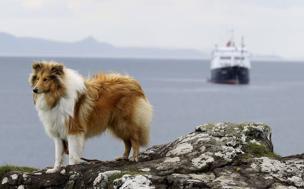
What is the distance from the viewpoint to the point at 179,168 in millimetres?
10055

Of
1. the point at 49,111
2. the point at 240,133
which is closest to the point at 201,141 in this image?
the point at 240,133

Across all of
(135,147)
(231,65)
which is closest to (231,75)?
(231,65)

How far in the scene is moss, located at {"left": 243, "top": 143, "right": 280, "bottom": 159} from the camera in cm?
1055

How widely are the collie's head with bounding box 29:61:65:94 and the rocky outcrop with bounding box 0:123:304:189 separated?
130cm

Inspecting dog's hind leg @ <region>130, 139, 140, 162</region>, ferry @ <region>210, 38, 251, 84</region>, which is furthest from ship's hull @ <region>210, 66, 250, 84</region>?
dog's hind leg @ <region>130, 139, 140, 162</region>

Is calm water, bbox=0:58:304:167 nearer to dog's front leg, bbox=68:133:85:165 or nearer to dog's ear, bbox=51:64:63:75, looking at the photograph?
dog's front leg, bbox=68:133:85:165

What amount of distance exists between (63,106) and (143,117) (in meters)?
1.44

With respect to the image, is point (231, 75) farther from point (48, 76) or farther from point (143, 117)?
point (48, 76)

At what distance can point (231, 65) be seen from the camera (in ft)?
426

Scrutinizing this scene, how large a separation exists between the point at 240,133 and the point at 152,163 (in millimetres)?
1565

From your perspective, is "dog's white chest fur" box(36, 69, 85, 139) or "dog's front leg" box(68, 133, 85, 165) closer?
"dog's white chest fur" box(36, 69, 85, 139)

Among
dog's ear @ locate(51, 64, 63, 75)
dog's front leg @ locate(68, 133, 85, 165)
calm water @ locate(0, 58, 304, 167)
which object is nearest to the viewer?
dog's ear @ locate(51, 64, 63, 75)

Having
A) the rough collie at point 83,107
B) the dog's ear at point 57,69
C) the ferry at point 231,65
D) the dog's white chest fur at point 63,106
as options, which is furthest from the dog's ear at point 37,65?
the ferry at point 231,65

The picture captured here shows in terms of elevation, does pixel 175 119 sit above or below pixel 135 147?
below
